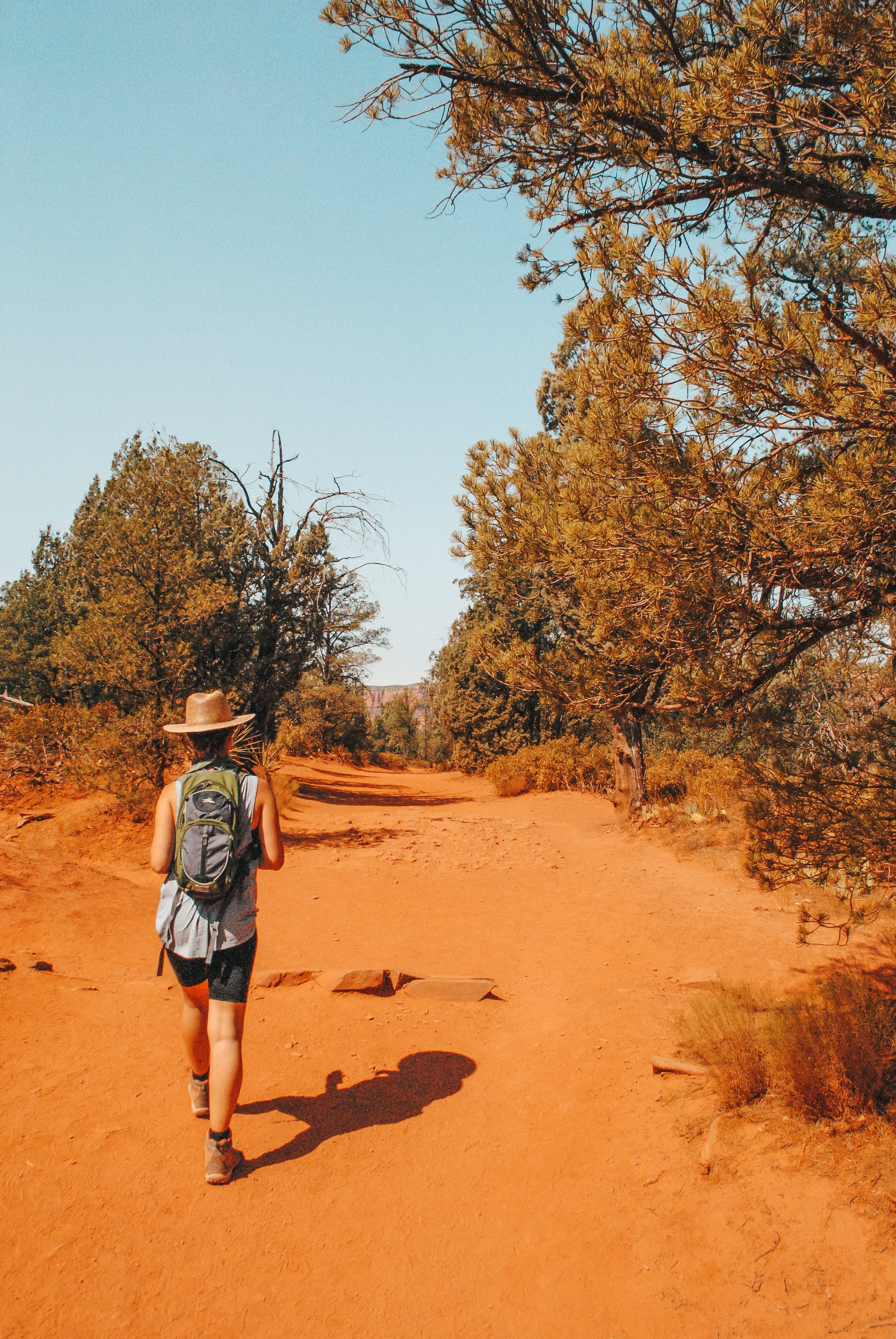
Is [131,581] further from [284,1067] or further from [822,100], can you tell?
[822,100]

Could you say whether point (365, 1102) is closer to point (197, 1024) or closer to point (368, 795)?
point (197, 1024)

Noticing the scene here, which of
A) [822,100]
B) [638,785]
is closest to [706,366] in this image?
[822,100]

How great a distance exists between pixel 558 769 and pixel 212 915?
17044 millimetres

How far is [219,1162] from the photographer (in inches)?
126

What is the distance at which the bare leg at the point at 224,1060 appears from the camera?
3.13m

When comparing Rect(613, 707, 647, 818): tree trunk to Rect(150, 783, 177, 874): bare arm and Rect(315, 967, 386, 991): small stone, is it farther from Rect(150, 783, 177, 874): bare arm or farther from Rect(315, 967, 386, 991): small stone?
Rect(150, 783, 177, 874): bare arm

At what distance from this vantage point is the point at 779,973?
599 cm

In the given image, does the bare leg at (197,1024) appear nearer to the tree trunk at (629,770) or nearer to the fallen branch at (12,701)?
the tree trunk at (629,770)

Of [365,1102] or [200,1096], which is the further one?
[365,1102]

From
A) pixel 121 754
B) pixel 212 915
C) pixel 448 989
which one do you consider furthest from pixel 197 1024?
pixel 121 754

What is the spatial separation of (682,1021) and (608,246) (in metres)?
4.43

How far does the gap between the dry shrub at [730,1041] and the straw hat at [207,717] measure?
3.10m

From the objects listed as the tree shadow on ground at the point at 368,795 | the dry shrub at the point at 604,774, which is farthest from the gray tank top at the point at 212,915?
the tree shadow on ground at the point at 368,795

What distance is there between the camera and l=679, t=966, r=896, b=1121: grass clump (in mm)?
3439
